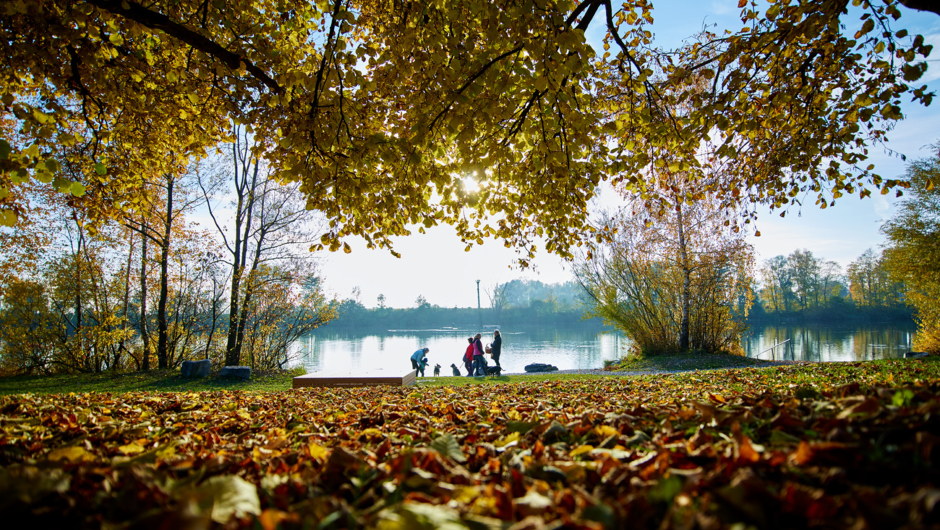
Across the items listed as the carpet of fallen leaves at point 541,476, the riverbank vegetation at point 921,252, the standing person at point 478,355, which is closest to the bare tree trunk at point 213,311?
the standing person at point 478,355

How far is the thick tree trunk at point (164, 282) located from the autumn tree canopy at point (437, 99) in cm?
928

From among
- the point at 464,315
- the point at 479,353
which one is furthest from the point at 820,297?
the point at 479,353

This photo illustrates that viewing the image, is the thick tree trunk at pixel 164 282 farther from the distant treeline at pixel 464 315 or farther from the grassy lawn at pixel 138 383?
the distant treeline at pixel 464 315

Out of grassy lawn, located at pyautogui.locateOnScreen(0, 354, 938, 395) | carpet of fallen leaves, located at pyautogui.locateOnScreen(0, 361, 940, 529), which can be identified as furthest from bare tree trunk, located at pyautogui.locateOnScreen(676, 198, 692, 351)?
carpet of fallen leaves, located at pyautogui.locateOnScreen(0, 361, 940, 529)

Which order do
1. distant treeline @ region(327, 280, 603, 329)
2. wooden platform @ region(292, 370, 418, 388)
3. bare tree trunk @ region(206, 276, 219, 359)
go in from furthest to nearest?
distant treeline @ region(327, 280, 603, 329) → bare tree trunk @ region(206, 276, 219, 359) → wooden platform @ region(292, 370, 418, 388)

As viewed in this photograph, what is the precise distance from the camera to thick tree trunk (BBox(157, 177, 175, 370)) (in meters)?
13.8

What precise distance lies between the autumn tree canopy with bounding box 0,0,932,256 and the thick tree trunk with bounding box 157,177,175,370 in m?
9.28

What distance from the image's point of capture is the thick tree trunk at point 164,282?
13.8m

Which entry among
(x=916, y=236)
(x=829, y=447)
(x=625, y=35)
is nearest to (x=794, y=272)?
(x=916, y=236)

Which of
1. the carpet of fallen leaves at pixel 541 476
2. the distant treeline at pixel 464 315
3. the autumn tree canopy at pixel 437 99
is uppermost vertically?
the autumn tree canopy at pixel 437 99

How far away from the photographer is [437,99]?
4.16 meters

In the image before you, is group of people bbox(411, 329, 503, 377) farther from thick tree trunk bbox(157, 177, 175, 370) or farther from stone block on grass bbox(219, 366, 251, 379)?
thick tree trunk bbox(157, 177, 175, 370)

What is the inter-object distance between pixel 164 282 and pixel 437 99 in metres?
14.1

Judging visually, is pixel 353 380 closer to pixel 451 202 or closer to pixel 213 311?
pixel 451 202
